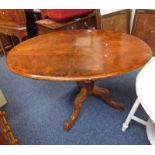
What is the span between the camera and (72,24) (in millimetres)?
2102

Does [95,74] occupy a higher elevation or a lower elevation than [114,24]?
higher

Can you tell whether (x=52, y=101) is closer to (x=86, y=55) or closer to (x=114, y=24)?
(x=86, y=55)

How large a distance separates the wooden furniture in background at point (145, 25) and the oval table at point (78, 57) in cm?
89

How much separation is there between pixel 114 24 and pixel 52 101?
1.23 m

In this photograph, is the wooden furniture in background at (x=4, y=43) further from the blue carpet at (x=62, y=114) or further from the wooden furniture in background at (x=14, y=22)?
the blue carpet at (x=62, y=114)

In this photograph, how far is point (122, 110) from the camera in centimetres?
171

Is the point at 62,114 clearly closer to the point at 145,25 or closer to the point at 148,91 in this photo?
the point at 148,91

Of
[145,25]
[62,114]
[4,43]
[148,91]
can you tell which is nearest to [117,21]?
[145,25]

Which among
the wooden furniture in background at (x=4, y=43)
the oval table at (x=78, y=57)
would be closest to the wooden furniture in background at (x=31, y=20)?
the wooden furniture in background at (x=4, y=43)

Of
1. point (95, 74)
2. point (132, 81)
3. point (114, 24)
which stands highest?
point (95, 74)

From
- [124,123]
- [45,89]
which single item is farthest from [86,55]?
[45,89]

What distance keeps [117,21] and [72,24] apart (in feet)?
2.02

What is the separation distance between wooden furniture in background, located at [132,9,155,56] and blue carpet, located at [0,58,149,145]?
532mm

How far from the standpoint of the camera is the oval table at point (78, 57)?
3.56 feet
